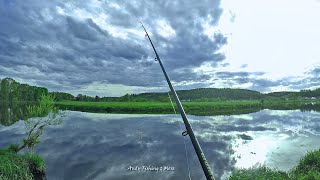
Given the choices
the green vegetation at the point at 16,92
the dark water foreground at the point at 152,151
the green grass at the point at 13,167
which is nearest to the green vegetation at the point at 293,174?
the dark water foreground at the point at 152,151

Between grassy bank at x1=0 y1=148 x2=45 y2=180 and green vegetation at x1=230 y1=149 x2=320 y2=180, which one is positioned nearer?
green vegetation at x1=230 y1=149 x2=320 y2=180

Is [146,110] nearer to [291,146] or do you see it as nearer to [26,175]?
[291,146]

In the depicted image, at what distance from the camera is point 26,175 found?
1911 centimetres

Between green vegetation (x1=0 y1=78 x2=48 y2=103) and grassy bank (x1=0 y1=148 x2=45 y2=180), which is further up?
green vegetation (x1=0 y1=78 x2=48 y2=103)

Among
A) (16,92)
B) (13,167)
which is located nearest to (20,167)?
(13,167)

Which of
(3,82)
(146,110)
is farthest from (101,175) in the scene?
(3,82)

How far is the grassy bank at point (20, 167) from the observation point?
17708 millimetres

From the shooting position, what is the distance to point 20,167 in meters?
19.3

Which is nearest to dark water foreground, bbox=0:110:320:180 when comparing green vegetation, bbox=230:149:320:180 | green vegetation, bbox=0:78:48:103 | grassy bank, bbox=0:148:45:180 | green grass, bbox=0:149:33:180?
grassy bank, bbox=0:148:45:180

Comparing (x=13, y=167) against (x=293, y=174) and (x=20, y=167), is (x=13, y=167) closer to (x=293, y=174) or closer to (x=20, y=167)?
(x=20, y=167)

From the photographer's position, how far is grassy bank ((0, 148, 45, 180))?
17.7m

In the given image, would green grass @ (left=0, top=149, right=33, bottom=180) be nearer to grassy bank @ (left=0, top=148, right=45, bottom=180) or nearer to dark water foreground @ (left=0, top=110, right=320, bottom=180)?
grassy bank @ (left=0, top=148, right=45, bottom=180)

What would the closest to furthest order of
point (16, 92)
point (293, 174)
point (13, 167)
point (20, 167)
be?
point (293, 174) → point (13, 167) → point (20, 167) → point (16, 92)

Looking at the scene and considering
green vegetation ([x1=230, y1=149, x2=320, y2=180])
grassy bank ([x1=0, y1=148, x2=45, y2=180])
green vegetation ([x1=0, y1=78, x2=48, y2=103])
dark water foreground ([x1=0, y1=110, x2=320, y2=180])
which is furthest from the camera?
green vegetation ([x1=0, y1=78, x2=48, y2=103])
